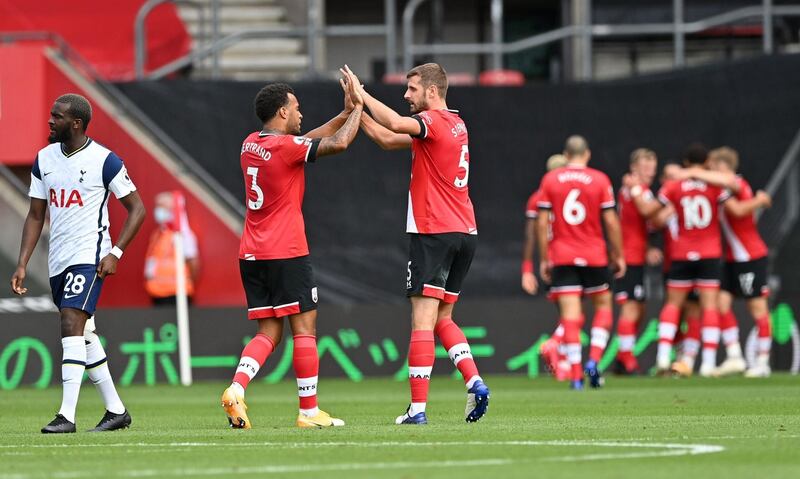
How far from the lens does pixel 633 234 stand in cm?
1884

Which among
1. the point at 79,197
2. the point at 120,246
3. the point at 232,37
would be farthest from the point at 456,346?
the point at 232,37

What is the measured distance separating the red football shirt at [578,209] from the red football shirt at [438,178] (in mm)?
5429

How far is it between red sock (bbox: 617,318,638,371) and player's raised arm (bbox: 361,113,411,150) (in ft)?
28.2

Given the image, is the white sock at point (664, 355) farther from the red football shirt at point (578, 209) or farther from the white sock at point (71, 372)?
the white sock at point (71, 372)

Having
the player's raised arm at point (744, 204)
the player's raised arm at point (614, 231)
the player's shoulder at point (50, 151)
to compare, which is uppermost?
Result: the player's shoulder at point (50, 151)

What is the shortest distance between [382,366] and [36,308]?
4.14 meters

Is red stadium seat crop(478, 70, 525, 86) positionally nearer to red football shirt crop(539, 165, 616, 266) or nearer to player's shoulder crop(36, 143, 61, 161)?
red football shirt crop(539, 165, 616, 266)

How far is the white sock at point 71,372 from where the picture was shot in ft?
32.5

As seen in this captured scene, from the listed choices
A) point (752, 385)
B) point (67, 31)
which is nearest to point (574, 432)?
point (752, 385)

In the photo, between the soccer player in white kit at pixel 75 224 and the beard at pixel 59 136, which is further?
the beard at pixel 59 136

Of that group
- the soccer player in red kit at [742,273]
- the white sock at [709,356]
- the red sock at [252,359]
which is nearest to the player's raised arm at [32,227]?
the red sock at [252,359]

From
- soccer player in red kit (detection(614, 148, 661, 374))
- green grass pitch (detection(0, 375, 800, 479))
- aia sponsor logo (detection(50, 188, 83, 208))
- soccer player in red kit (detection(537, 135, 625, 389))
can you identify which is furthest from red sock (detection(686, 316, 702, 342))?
aia sponsor logo (detection(50, 188, 83, 208))

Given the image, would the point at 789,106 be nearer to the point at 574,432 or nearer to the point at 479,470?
the point at 574,432

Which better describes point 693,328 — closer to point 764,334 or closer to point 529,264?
point 764,334
